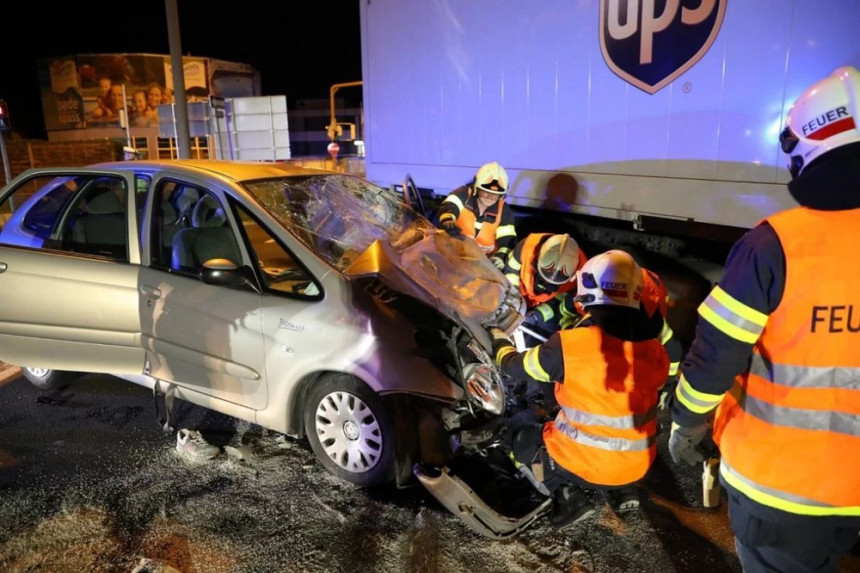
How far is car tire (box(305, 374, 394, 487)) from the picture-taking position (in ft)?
9.71

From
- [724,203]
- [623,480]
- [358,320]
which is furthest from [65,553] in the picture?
[724,203]

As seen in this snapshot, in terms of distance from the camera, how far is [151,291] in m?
3.50

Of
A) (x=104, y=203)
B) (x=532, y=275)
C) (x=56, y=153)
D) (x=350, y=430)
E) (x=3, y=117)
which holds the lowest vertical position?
(x=350, y=430)

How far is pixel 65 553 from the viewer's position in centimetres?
266

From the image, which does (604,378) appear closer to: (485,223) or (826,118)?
(826,118)

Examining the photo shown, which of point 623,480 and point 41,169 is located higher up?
point 41,169

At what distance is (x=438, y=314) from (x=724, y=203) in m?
1.97

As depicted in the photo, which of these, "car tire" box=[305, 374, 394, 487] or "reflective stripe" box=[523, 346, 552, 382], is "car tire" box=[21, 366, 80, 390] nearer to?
"car tire" box=[305, 374, 394, 487]

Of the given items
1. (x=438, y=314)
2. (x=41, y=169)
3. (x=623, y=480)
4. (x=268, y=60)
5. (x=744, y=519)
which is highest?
(x=268, y=60)

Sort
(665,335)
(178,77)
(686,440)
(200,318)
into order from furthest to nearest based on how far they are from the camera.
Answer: (178,77) < (200,318) < (665,335) < (686,440)

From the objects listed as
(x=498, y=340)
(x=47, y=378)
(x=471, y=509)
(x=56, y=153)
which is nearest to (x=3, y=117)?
(x=47, y=378)

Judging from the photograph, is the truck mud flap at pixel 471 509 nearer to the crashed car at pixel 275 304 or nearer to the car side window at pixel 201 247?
the crashed car at pixel 275 304

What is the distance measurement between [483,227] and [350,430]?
8.43ft

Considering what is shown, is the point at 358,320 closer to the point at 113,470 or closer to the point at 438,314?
the point at 438,314
